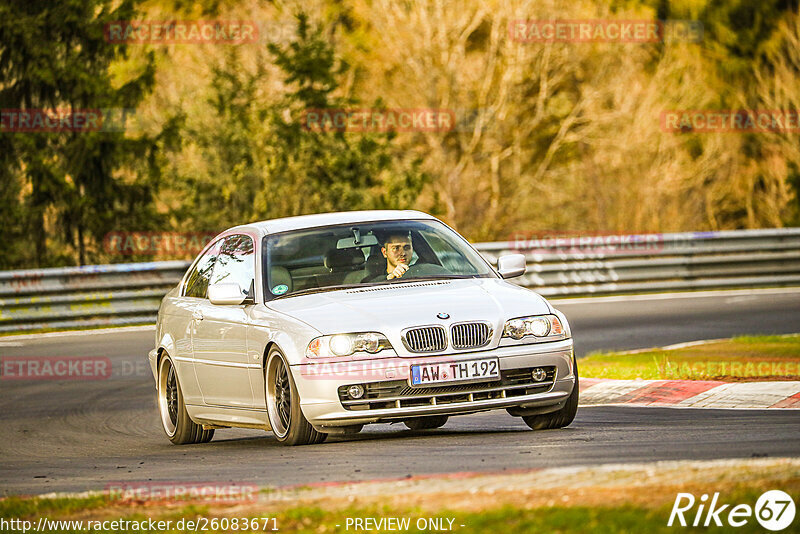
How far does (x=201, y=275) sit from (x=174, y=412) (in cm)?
108

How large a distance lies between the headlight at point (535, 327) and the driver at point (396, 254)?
1.20 metres

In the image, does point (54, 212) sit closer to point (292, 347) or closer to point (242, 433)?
point (242, 433)

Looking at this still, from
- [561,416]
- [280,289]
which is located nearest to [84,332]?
[280,289]

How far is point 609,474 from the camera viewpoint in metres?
6.59

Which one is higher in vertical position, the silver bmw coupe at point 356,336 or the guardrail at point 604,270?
the silver bmw coupe at point 356,336

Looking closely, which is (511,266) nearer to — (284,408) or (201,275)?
(284,408)

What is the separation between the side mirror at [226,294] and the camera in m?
10.0

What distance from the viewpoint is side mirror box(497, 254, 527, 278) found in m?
10.5

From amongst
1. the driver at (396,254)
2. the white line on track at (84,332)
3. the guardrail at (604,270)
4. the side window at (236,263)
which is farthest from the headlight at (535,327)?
the guardrail at (604,270)

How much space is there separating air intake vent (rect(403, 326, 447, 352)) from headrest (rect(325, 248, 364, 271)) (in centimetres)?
131

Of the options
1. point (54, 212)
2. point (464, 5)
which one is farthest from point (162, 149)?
point (464, 5)

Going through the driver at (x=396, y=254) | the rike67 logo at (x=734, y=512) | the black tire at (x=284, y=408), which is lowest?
the black tire at (x=284, y=408)

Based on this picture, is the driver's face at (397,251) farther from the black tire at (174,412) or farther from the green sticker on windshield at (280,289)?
the black tire at (174,412)

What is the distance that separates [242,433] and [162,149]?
16.8m
